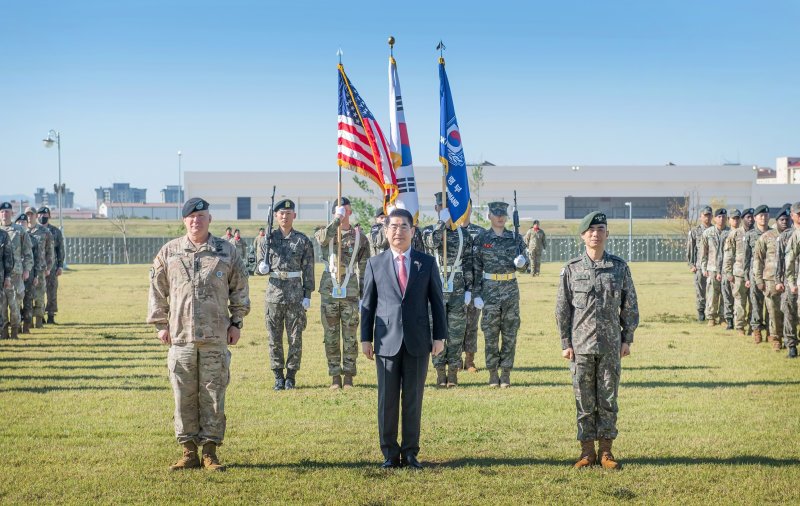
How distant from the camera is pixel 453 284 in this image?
1309cm

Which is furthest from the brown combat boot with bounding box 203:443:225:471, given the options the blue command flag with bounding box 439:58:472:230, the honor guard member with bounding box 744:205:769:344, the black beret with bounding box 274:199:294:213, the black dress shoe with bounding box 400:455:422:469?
the honor guard member with bounding box 744:205:769:344

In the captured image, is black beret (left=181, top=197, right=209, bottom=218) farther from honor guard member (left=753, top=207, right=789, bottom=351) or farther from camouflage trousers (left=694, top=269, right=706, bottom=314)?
camouflage trousers (left=694, top=269, right=706, bottom=314)

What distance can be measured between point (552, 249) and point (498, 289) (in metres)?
47.1

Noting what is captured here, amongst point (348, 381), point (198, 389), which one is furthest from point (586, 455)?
point (348, 381)

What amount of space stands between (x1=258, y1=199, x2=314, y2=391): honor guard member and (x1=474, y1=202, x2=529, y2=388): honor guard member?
232 centimetres

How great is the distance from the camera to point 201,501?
7.41m

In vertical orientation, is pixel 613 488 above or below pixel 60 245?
below

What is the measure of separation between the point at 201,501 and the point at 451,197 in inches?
275

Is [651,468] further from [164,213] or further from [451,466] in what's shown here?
[164,213]

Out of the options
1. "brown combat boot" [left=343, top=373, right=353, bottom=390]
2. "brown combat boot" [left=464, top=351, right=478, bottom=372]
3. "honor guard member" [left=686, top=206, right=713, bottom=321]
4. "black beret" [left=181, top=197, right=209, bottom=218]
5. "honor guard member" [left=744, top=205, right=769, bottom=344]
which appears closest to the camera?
"black beret" [left=181, top=197, right=209, bottom=218]

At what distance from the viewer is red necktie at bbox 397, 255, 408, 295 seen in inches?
331

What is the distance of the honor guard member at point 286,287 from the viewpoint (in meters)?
12.7

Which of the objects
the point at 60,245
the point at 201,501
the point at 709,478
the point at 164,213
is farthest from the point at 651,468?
the point at 164,213

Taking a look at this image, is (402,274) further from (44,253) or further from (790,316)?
(44,253)
